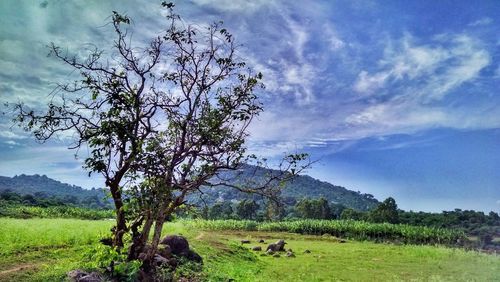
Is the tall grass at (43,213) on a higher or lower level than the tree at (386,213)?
lower

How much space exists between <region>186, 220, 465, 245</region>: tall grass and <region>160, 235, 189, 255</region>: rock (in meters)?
40.0

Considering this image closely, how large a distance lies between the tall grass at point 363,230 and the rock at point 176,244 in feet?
131

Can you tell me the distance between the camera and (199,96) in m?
19.7

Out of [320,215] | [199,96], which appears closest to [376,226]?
[320,215]

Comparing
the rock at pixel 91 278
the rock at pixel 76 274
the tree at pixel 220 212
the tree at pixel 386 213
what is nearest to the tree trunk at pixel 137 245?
the rock at pixel 91 278

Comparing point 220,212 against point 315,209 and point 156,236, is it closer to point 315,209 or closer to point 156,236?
point 315,209

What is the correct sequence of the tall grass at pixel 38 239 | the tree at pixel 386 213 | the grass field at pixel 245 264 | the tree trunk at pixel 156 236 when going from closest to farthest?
the tree trunk at pixel 156 236, the grass field at pixel 245 264, the tall grass at pixel 38 239, the tree at pixel 386 213

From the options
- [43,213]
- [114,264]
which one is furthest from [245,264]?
[43,213]

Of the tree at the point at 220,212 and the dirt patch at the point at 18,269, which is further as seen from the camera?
the tree at the point at 220,212

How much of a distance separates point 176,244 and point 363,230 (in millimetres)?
53456

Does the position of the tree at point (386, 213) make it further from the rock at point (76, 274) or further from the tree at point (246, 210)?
the rock at point (76, 274)

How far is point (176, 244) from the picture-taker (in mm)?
25406

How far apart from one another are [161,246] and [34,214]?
41115mm

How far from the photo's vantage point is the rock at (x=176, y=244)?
25094 mm
